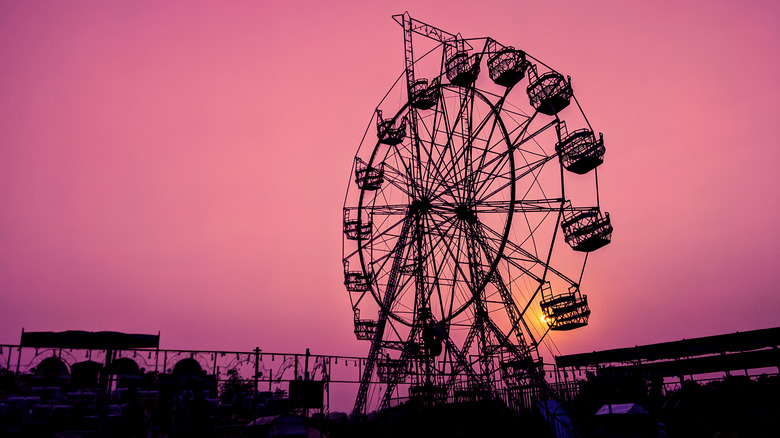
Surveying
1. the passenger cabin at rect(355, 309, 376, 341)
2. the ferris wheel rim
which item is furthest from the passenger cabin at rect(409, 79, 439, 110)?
the passenger cabin at rect(355, 309, 376, 341)

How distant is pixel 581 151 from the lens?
65.0ft

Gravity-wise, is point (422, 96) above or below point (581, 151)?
above

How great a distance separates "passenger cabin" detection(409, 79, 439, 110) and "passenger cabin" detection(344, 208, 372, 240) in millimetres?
6911

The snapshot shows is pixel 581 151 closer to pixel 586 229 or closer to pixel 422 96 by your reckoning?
pixel 586 229

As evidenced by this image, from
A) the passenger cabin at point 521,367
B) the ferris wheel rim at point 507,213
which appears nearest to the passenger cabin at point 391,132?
the ferris wheel rim at point 507,213

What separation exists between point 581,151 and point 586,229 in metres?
3.25

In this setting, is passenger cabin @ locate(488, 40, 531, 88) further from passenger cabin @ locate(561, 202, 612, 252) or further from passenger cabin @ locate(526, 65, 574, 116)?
passenger cabin @ locate(561, 202, 612, 252)

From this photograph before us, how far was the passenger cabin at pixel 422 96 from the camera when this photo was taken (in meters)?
25.7

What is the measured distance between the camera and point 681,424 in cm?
2205

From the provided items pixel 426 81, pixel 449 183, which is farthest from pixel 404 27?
pixel 449 183

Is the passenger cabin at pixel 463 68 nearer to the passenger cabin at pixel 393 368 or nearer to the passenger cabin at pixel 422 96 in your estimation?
the passenger cabin at pixel 422 96

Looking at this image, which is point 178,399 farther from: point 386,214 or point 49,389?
point 386,214

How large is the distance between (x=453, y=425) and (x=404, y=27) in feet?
72.0

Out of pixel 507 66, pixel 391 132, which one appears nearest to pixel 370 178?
pixel 391 132
